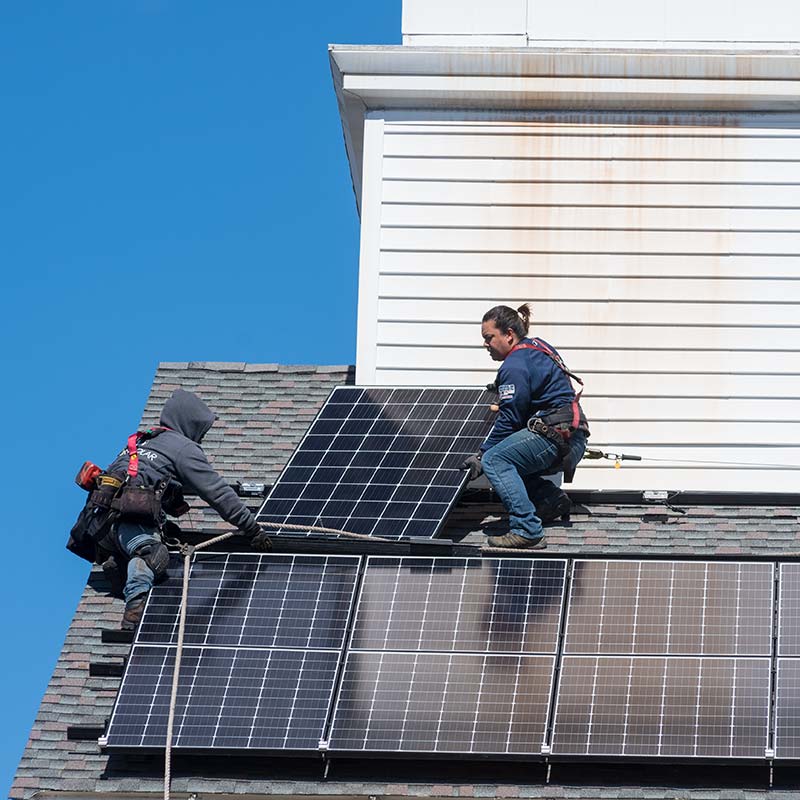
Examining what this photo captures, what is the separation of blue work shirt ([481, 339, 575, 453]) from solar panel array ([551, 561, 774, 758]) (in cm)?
165

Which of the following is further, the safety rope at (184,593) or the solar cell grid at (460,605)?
the solar cell grid at (460,605)

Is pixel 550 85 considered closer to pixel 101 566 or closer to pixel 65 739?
pixel 101 566

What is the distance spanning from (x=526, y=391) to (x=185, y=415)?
7.88 ft

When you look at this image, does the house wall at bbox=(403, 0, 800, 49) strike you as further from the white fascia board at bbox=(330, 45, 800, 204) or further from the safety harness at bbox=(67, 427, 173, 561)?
the safety harness at bbox=(67, 427, 173, 561)

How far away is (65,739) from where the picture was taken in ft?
33.9

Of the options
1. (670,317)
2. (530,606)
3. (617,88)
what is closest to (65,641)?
(530,606)

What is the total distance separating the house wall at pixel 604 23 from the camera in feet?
49.9

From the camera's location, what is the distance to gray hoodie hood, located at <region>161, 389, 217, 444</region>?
1168 centimetres

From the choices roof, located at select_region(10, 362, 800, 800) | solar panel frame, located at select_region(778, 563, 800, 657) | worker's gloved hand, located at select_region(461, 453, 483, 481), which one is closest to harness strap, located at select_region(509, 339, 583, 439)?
worker's gloved hand, located at select_region(461, 453, 483, 481)

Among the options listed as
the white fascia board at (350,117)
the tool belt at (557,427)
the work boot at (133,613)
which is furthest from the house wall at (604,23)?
the work boot at (133,613)

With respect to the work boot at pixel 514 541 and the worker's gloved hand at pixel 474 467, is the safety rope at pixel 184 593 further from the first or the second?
the worker's gloved hand at pixel 474 467

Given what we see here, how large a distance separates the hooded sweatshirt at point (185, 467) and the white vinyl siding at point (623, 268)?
10.3 ft

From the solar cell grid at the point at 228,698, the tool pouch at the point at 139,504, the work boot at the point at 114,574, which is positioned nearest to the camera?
the solar cell grid at the point at 228,698

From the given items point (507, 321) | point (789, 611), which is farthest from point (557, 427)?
point (789, 611)
